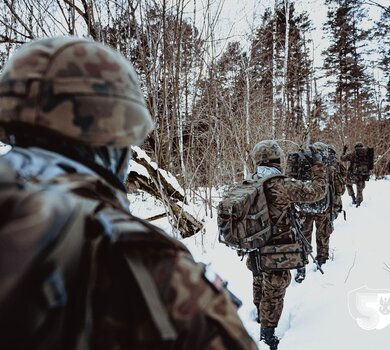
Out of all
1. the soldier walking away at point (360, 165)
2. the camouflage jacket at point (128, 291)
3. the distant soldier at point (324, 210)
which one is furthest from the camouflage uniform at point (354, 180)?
the camouflage jacket at point (128, 291)

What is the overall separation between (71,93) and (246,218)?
8.51 ft

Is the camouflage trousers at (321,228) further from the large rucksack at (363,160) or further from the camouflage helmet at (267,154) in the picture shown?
the large rucksack at (363,160)

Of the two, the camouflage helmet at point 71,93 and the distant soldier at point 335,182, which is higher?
the camouflage helmet at point 71,93

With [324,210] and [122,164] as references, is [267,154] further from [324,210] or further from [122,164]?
[122,164]

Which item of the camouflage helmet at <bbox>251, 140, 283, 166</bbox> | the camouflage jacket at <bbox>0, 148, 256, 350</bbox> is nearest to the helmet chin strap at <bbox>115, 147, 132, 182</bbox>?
the camouflage jacket at <bbox>0, 148, 256, 350</bbox>

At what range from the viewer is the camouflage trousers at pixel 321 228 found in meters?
5.68

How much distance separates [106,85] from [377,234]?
756 cm

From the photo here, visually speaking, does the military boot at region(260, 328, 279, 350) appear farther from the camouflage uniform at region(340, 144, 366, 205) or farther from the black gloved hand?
the camouflage uniform at region(340, 144, 366, 205)

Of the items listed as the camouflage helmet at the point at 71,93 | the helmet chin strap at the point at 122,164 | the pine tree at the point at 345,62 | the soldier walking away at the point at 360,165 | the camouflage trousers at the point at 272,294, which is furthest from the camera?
the pine tree at the point at 345,62

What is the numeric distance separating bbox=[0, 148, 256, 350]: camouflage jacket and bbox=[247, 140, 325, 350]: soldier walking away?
262 centimetres

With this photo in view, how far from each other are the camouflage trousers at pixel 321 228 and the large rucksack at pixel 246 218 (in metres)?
2.60

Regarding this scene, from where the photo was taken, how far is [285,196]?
3.23 meters

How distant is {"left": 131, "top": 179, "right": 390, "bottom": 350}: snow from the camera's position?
11.4 ft

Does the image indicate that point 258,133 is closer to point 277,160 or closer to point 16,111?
point 277,160
